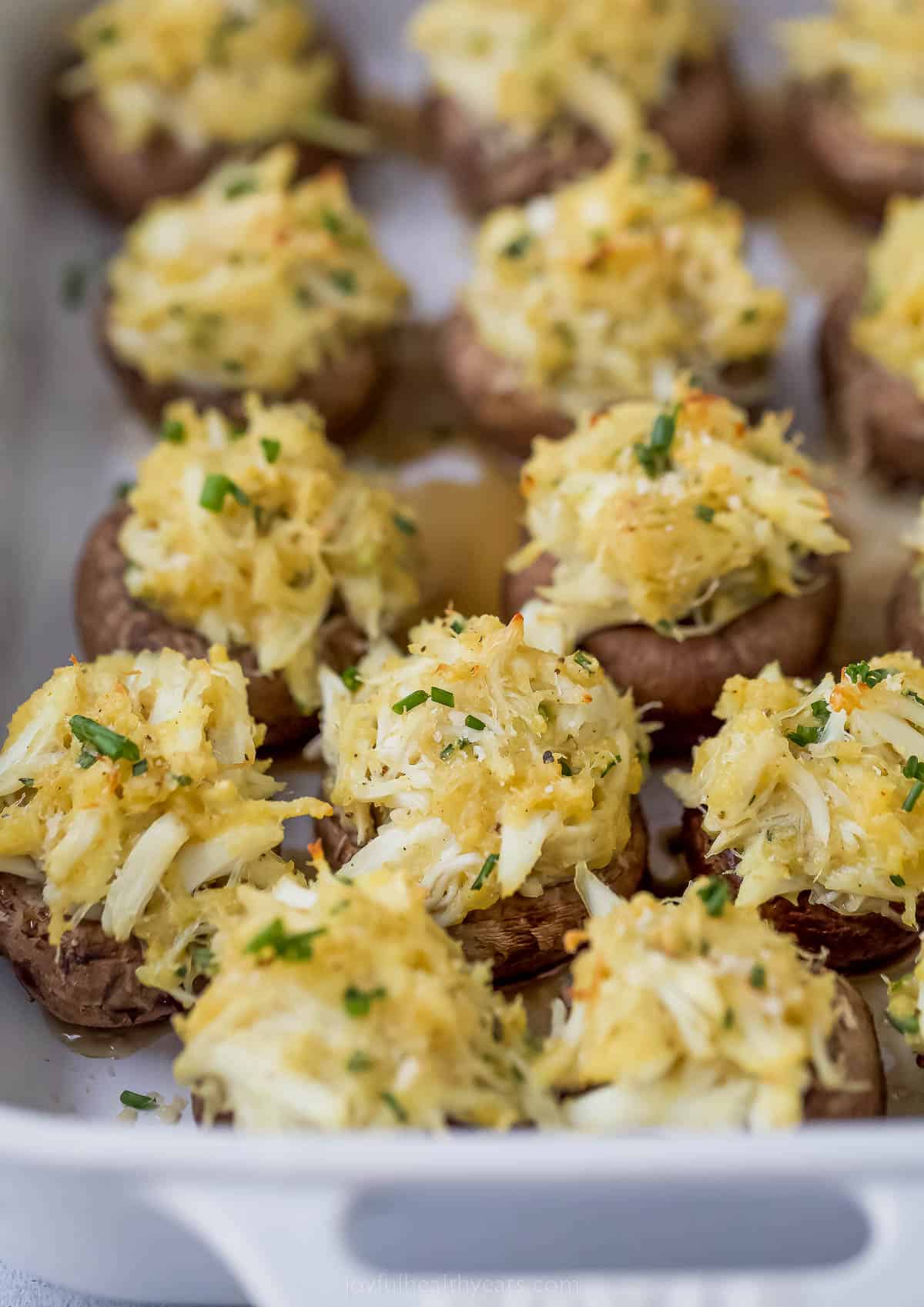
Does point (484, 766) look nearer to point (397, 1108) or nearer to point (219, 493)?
point (397, 1108)

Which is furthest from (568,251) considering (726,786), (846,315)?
(726,786)

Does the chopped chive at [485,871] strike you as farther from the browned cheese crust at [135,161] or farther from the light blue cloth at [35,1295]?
the browned cheese crust at [135,161]

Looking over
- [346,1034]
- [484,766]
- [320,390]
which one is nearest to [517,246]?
[320,390]

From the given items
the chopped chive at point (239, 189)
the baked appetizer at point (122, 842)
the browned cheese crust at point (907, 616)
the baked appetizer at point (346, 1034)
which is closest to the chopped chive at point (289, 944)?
the baked appetizer at point (346, 1034)

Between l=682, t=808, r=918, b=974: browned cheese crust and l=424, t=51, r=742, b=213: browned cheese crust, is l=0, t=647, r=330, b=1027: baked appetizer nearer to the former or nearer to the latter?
l=682, t=808, r=918, b=974: browned cheese crust

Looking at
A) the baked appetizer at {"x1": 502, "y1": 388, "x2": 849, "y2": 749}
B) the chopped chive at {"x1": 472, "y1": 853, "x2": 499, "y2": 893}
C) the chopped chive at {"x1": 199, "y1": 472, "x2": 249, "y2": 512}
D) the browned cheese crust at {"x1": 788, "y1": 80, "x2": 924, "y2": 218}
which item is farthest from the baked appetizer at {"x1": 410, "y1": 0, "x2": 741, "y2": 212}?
the chopped chive at {"x1": 472, "y1": 853, "x2": 499, "y2": 893}

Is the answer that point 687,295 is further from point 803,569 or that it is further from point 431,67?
point 431,67
